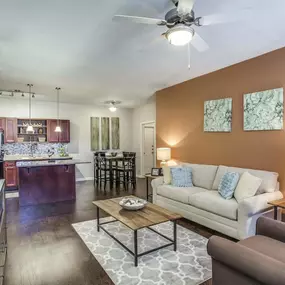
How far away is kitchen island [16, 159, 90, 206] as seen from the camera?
16.6 ft

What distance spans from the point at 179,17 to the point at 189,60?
1.67 meters

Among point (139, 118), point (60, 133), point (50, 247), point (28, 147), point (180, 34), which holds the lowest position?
point (50, 247)

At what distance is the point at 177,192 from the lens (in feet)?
13.3

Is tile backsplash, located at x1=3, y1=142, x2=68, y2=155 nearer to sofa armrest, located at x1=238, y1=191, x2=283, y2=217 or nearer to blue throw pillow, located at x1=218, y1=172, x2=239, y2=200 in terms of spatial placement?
blue throw pillow, located at x1=218, y1=172, x2=239, y2=200

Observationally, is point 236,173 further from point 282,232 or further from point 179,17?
point 179,17

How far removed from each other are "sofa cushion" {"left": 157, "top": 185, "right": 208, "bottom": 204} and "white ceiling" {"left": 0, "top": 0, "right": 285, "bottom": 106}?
2.19 meters

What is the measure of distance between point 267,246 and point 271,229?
25 cm

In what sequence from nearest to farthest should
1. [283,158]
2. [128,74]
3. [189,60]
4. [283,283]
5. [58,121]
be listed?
[283,283], [283,158], [189,60], [128,74], [58,121]

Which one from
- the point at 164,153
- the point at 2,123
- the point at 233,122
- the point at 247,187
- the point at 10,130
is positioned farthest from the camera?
the point at 10,130

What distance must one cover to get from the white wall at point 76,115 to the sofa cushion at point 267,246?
6.73 m

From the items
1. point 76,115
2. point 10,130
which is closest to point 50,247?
point 10,130

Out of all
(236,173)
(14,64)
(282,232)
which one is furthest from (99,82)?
(282,232)

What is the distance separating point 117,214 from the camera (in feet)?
9.75

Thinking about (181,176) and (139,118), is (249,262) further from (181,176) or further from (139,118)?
(139,118)
